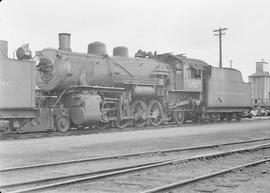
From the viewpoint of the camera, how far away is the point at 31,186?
6.52 meters

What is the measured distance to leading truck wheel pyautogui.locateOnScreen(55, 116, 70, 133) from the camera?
16.8 m

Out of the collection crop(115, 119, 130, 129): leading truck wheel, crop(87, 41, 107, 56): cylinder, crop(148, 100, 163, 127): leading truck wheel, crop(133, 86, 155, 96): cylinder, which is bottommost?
crop(115, 119, 130, 129): leading truck wheel

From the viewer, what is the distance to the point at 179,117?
23.1 meters

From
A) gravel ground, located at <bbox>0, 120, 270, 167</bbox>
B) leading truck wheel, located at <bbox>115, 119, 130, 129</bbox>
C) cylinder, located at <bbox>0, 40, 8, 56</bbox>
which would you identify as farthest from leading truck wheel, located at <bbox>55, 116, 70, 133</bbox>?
cylinder, located at <bbox>0, 40, 8, 56</bbox>

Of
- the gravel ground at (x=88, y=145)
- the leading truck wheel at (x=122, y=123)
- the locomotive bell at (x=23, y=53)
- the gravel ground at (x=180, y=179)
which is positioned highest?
the locomotive bell at (x=23, y=53)

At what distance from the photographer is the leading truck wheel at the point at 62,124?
16.8 meters

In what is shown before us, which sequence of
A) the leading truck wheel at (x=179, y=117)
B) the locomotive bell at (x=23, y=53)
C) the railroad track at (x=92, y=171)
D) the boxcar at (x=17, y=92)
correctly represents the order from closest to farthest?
the railroad track at (x=92, y=171)
the boxcar at (x=17, y=92)
the locomotive bell at (x=23, y=53)
the leading truck wheel at (x=179, y=117)

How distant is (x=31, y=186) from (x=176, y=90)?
54.5 feet

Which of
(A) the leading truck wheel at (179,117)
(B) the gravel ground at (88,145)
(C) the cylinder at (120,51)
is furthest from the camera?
(A) the leading truck wheel at (179,117)

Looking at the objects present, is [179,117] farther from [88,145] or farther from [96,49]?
[88,145]

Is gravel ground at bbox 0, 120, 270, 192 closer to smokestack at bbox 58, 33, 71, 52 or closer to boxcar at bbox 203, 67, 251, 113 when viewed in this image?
smokestack at bbox 58, 33, 71, 52

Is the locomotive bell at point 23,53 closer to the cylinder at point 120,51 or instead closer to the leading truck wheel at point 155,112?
the cylinder at point 120,51

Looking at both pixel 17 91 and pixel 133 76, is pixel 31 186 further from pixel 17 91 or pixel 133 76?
pixel 133 76

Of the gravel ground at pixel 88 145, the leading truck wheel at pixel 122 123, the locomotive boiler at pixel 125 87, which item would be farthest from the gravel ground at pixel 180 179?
the leading truck wheel at pixel 122 123
